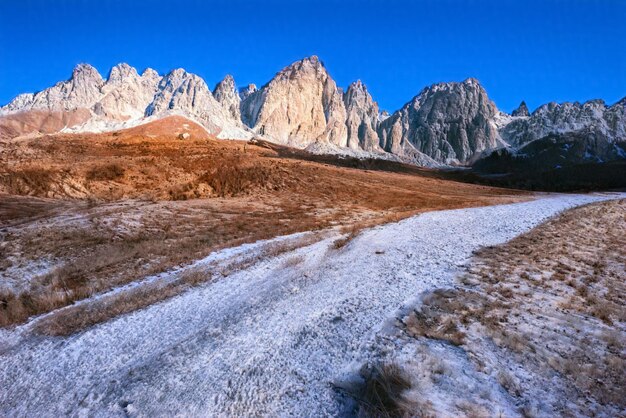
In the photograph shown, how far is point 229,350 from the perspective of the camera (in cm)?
731

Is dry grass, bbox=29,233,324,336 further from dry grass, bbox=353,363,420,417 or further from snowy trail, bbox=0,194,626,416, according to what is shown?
dry grass, bbox=353,363,420,417

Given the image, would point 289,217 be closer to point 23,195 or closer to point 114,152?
point 23,195

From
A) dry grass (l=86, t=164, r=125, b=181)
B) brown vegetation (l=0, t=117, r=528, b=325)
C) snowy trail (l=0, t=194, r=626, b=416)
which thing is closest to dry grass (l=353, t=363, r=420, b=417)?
snowy trail (l=0, t=194, r=626, b=416)

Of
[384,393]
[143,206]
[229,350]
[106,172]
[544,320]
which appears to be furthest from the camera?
[106,172]

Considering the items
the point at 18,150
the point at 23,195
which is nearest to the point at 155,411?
the point at 23,195

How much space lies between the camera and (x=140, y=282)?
12086 millimetres

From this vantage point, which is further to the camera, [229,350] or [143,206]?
[143,206]

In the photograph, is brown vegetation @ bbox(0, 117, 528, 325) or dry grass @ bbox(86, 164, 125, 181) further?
dry grass @ bbox(86, 164, 125, 181)

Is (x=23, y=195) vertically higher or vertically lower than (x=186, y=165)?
lower

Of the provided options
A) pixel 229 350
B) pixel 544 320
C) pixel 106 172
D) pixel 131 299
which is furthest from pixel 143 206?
pixel 544 320

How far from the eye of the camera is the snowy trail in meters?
5.99

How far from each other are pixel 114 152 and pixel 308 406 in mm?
41555

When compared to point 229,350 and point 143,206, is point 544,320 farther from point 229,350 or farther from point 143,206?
point 143,206

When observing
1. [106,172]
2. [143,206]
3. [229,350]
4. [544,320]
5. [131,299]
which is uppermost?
[106,172]
